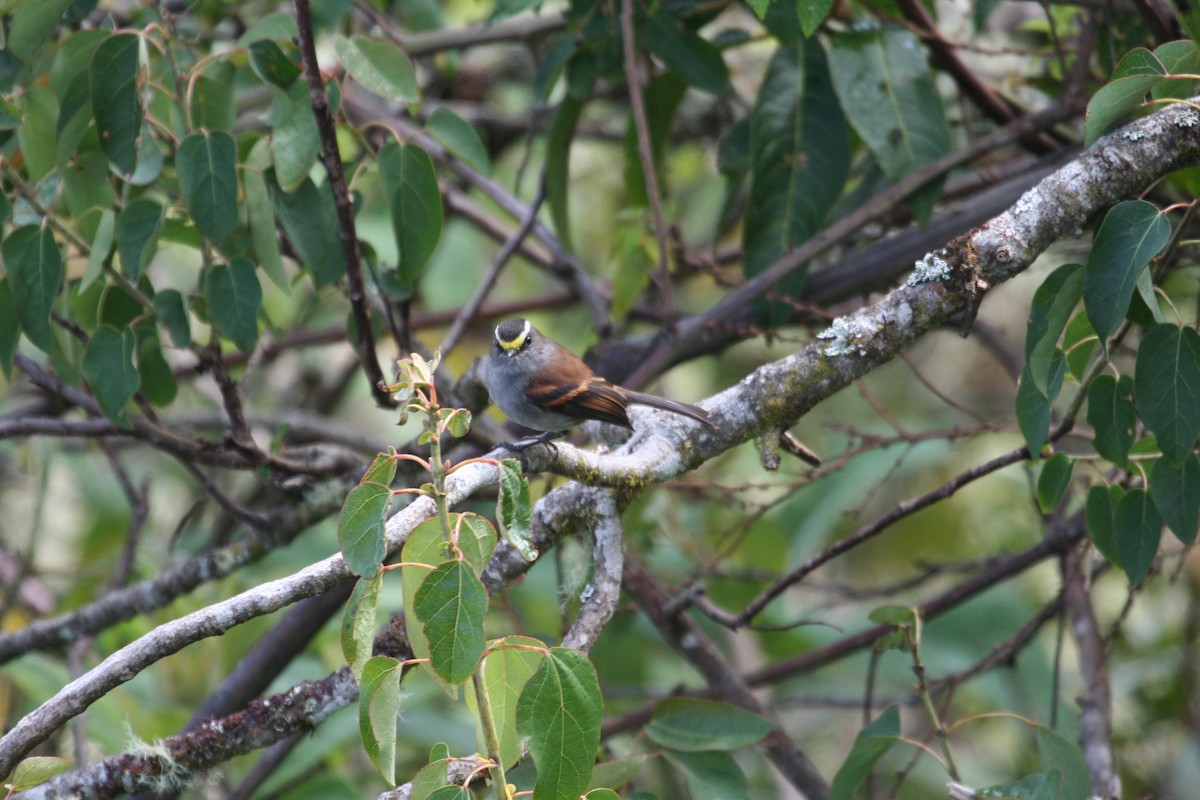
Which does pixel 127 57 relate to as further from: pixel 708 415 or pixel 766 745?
pixel 766 745

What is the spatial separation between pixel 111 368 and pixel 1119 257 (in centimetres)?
242

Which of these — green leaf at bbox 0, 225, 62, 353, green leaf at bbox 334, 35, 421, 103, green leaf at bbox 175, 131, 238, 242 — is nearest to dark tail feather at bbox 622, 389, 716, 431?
green leaf at bbox 334, 35, 421, 103

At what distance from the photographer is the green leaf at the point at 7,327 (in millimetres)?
2738

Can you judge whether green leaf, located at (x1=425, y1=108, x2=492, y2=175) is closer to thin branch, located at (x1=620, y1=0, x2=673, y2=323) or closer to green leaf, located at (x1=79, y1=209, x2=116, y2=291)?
thin branch, located at (x1=620, y1=0, x2=673, y2=323)

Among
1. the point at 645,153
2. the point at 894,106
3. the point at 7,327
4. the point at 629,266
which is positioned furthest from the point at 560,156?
the point at 7,327

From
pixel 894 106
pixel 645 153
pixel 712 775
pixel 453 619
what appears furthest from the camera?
pixel 894 106

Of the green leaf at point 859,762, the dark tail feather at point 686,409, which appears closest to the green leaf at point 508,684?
the dark tail feather at point 686,409

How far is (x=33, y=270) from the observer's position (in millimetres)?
2615

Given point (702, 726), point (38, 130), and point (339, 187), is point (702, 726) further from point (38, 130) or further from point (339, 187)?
point (38, 130)

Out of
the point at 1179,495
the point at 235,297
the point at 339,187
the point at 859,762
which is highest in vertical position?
the point at 339,187

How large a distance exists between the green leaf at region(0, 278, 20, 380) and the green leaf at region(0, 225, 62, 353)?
11 centimetres

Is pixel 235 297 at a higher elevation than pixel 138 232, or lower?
lower

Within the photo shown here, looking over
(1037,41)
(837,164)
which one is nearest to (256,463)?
(837,164)

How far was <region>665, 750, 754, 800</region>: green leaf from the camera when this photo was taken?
2617 mm
